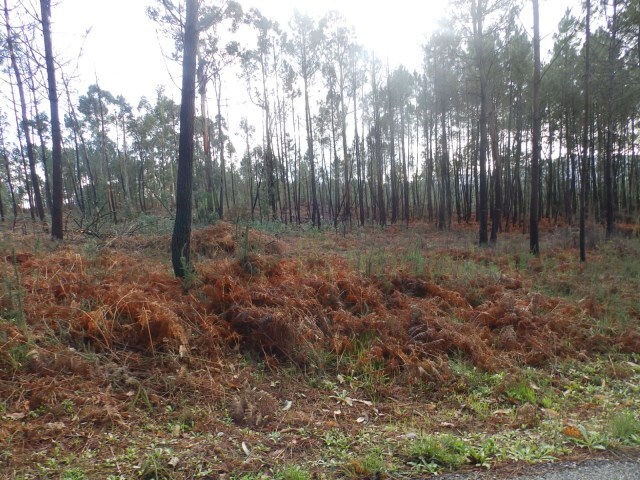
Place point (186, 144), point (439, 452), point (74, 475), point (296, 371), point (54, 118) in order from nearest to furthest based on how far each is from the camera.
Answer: point (74, 475) → point (439, 452) → point (296, 371) → point (186, 144) → point (54, 118)

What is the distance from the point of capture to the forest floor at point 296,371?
303cm

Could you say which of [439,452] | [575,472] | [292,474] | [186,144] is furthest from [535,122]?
[292,474]

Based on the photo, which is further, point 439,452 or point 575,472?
point 439,452

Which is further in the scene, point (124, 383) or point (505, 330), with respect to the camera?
point (505, 330)

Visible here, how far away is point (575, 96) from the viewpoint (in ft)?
66.6

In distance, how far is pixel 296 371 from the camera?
4801 millimetres

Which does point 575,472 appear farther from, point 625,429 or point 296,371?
point 296,371

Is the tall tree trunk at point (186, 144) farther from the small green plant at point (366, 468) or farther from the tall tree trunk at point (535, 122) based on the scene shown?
the tall tree trunk at point (535, 122)

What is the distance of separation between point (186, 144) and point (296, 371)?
15.0ft

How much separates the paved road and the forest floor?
0.09 m

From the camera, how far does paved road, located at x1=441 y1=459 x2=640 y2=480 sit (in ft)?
8.94

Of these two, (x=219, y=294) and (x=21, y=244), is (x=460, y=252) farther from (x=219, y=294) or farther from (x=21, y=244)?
(x=21, y=244)

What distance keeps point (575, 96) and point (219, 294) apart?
2298cm

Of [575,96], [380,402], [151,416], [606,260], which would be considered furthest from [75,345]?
[575,96]
